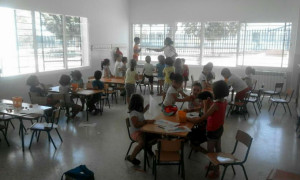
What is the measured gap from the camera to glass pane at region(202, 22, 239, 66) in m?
10.4

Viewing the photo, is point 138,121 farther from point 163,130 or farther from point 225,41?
point 225,41

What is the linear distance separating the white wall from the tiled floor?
1.30 m

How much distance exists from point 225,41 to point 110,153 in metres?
7.59

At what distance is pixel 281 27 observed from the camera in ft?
31.2

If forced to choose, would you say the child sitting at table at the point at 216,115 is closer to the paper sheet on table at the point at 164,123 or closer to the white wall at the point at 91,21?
the paper sheet on table at the point at 164,123

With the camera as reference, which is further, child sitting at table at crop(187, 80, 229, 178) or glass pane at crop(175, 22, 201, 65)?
glass pane at crop(175, 22, 201, 65)

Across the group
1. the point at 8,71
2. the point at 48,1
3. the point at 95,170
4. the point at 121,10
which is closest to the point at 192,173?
the point at 95,170

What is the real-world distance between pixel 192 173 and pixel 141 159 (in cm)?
91

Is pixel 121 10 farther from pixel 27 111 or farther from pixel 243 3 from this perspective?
pixel 27 111

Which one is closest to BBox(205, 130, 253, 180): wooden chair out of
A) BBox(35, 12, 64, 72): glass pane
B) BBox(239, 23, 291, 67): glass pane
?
BBox(35, 12, 64, 72): glass pane

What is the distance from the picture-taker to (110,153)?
183 inches

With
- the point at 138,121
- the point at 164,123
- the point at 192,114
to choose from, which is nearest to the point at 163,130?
A: the point at 164,123

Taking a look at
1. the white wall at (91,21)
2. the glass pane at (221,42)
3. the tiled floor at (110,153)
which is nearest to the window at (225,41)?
the glass pane at (221,42)

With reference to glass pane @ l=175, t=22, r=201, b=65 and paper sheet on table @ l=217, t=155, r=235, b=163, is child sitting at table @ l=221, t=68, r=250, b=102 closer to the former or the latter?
paper sheet on table @ l=217, t=155, r=235, b=163
